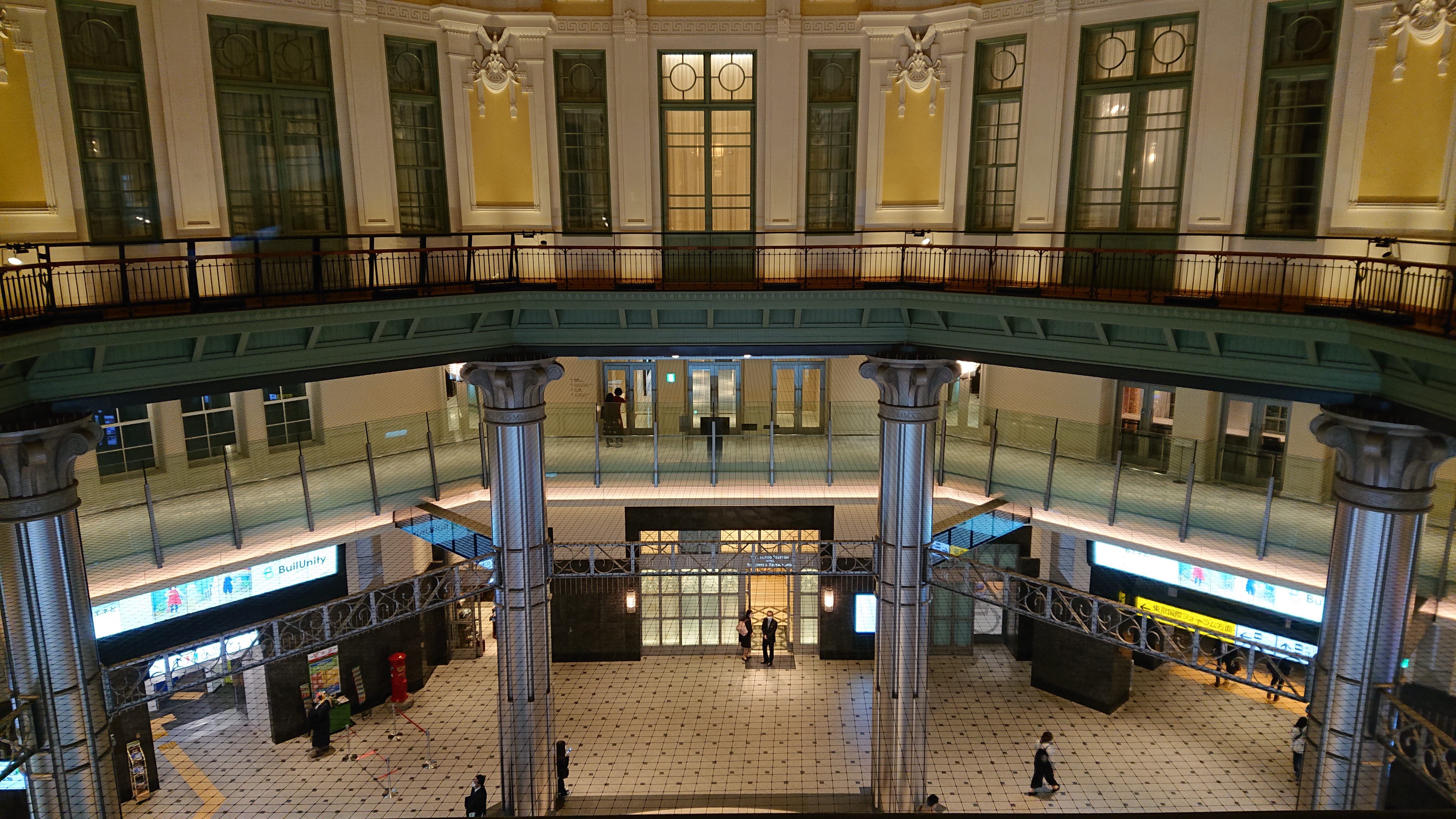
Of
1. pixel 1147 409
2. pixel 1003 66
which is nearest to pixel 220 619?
pixel 1003 66

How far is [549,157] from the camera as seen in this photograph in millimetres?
16281

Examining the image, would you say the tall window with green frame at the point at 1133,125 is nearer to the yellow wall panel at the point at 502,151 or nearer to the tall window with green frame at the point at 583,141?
the tall window with green frame at the point at 583,141

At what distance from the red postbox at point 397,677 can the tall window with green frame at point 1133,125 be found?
1528 cm

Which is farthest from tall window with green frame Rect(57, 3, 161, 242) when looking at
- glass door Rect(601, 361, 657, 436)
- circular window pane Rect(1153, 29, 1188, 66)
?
circular window pane Rect(1153, 29, 1188, 66)

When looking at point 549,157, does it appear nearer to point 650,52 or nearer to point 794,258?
point 650,52

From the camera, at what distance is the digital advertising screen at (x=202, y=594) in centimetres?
1387

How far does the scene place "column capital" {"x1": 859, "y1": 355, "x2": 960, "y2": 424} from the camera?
1424 centimetres

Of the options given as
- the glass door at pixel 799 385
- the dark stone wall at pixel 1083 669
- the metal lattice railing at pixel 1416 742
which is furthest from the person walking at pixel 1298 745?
the glass door at pixel 799 385

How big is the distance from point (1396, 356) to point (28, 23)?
1706cm

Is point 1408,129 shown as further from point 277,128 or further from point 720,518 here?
point 277,128

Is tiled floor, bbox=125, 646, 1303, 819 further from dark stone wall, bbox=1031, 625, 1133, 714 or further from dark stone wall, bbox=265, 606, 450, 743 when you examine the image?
dark stone wall, bbox=265, 606, 450, 743

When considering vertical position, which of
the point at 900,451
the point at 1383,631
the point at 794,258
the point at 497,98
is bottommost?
the point at 1383,631

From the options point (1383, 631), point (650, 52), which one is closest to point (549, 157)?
point (650, 52)

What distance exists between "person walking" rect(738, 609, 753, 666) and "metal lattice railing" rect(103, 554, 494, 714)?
649 centimetres
